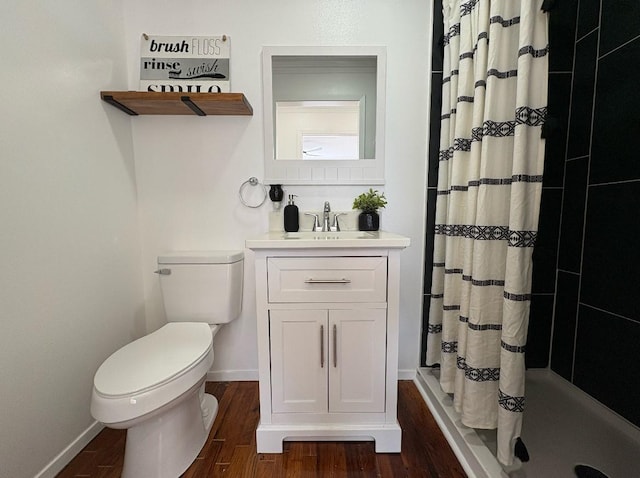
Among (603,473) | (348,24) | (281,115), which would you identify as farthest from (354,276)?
(348,24)

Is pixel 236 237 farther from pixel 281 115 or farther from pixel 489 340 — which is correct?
pixel 489 340

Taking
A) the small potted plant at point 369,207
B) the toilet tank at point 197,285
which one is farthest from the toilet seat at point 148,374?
the small potted plant at point 369,207

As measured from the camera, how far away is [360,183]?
1558 millimetres

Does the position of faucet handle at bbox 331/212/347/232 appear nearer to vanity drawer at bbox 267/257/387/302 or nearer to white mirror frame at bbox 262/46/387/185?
white mirror frame at bbox 262/46/387/185

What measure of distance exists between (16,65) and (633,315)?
2.59m

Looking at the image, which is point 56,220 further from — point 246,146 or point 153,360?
point 246,146

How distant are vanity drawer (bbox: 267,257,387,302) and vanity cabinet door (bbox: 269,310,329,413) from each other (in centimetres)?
8

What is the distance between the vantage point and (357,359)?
44.4 inches

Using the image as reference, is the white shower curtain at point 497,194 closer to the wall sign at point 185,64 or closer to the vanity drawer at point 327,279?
the vanity drawer at point 327,279

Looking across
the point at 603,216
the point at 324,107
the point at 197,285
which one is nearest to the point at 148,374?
the point at 197,285

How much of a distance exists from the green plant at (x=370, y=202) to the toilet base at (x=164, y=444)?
3.73ft

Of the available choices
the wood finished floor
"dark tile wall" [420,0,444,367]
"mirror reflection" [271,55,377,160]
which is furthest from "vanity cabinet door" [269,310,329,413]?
"mirror reflection" [271,55,377,160]

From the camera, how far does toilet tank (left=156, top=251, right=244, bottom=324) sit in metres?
1.40

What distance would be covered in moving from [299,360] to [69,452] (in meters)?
1.04
